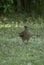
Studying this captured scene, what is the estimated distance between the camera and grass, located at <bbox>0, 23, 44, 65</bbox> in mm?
7598

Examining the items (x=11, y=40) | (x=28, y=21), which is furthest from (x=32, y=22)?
Result: (x=11, y=40)

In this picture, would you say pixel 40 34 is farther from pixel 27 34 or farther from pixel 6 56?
pixel 6 56

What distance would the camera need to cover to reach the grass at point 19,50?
24.9 feet

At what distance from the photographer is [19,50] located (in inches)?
344

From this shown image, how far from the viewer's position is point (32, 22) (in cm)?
1473

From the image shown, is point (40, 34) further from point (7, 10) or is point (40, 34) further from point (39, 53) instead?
point (7, 10)

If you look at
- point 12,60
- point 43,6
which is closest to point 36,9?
point 43,6

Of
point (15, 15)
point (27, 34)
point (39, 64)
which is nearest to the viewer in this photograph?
point (39, 64)

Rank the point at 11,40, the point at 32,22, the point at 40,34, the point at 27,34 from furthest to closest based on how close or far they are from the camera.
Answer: the point at 32,22 → the point at 40,34 → the point at 11,40 → the point at 27,34

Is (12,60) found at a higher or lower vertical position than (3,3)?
lower

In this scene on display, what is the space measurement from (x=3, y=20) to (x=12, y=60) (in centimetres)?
734

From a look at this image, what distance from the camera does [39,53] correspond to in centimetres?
858

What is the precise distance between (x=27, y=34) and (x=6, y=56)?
1.44 metres

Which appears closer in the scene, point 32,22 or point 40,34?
point 40,34
